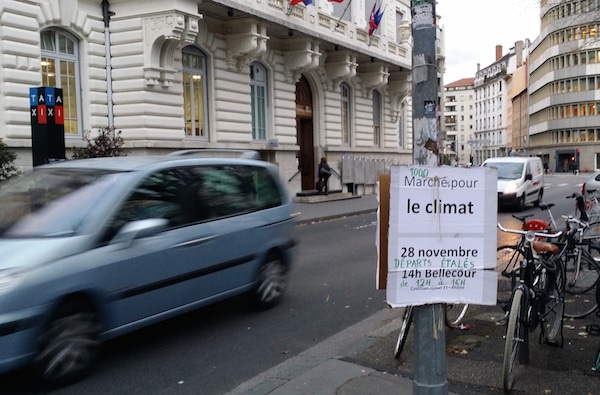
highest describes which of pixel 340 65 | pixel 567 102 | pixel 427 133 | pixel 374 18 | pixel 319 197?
pixel 567 102

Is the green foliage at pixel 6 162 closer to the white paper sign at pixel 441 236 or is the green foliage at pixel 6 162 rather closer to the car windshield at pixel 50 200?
the car windshield at pixel 50 200

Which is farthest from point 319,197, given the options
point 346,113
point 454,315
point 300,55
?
point 454,315

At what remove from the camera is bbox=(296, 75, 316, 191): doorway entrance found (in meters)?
27.4

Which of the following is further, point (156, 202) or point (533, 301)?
point (156, 202)

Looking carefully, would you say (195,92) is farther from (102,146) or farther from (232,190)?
(232,190)

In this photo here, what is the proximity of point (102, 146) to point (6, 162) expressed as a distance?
105 inches

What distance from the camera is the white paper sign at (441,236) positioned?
11.3 feet

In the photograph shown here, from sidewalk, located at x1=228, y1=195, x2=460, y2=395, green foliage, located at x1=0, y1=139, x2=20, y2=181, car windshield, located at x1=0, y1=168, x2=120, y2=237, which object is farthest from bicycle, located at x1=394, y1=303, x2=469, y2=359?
green foliage, located at x1=0, y1=139, x2=20, y2=181

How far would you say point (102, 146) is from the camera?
16.2 meters

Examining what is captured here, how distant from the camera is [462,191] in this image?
11.4ft

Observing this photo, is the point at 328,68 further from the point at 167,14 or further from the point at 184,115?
the point at 167,14

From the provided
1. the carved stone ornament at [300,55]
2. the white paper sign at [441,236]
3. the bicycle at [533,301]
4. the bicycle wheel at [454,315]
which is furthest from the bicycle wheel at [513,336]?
the carved stone ornament at [300,55]

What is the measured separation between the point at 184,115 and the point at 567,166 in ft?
248

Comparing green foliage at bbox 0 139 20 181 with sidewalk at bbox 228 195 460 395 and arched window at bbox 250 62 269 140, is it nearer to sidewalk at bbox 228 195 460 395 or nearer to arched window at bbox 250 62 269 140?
arched window at bbox 250 62 269 140
